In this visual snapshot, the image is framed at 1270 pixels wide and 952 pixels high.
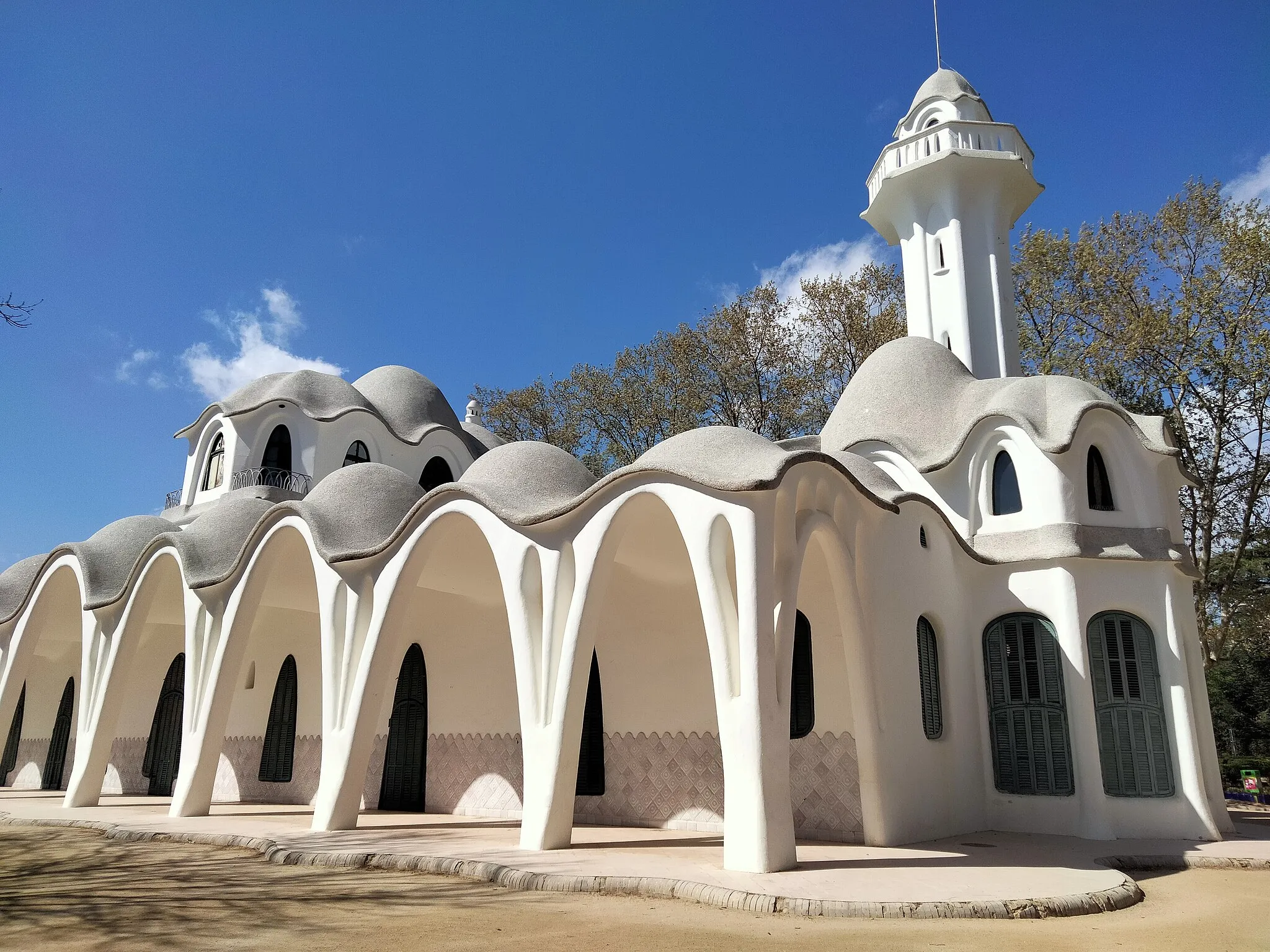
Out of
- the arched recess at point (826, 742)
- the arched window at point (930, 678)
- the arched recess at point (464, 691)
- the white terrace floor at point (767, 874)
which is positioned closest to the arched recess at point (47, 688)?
the white terrace floor at point (767, 874)

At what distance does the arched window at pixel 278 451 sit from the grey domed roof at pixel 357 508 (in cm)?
577

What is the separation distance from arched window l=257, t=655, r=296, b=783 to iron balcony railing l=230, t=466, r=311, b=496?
3.42 meters

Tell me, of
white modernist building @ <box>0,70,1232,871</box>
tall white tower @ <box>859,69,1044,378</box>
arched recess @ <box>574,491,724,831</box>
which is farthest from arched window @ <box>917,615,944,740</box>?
tall white tower @ <box>859,69,1044,378</box>

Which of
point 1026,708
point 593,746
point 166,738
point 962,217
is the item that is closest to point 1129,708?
point 1026,708

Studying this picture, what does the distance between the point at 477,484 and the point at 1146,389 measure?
16058 mm

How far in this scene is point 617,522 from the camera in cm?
977

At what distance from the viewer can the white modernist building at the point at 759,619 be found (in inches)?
375

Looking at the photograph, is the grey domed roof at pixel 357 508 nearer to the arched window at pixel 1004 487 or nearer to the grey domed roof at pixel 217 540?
the grey domed roof at pixel 217 540

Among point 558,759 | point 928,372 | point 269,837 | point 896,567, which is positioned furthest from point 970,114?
point 269,837

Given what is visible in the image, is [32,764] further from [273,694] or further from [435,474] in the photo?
[435,474]

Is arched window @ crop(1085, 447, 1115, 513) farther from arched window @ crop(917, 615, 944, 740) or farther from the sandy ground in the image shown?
the sandy ground

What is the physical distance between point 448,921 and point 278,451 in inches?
555

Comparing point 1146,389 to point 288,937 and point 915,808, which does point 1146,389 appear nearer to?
point 915,808

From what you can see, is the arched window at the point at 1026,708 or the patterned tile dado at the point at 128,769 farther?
the patterned tile dado at the point at 128,769
